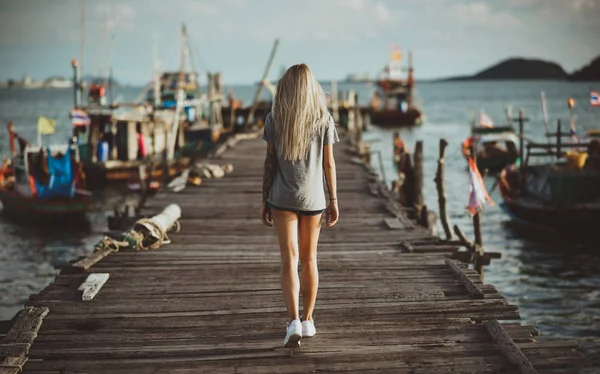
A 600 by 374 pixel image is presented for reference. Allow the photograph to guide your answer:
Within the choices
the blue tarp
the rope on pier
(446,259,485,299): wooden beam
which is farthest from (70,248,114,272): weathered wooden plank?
the blue tarp

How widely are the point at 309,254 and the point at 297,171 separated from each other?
67cm

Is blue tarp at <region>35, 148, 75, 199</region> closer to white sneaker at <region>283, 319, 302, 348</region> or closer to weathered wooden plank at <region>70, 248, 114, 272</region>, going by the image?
weathered wooden plank at <region>70, 248, 114, 272</region>

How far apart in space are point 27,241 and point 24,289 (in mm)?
6058

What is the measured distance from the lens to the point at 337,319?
20.1 ft

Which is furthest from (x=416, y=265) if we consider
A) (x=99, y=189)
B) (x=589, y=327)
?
(x=99, y=189)

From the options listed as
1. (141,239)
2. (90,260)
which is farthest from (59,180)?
(90,260)

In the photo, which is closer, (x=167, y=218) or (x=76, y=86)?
(x=167, y=218)

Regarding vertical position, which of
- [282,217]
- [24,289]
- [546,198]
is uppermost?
[282,217]

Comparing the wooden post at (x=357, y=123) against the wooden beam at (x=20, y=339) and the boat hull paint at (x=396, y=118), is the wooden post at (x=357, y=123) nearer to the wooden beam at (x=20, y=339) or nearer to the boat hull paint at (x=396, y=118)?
the boat hull paint at (x=396, y=118)

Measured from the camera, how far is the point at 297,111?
5.10m

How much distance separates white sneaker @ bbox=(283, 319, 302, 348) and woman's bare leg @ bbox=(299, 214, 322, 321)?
226mm

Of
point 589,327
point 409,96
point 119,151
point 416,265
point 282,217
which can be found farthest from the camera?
point 409,96

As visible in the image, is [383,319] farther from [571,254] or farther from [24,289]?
[571,254]

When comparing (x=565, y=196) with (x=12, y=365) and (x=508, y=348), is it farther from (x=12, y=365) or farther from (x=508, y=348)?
(x=12, y=365)
